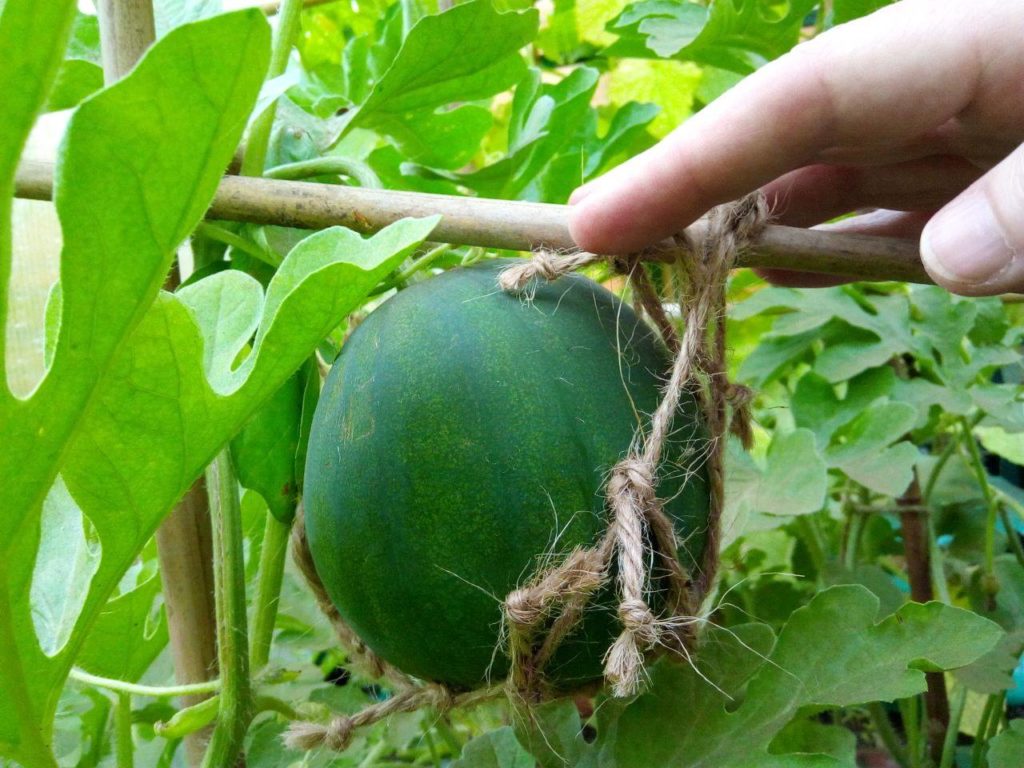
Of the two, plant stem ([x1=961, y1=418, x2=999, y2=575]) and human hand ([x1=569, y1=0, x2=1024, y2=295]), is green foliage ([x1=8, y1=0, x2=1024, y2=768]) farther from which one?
human hand ([x1=569, y1=0, x2=1024, y2=295])

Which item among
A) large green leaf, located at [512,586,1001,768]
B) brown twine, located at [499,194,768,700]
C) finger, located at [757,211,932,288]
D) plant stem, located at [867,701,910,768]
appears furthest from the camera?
plant stem, located at [867,701,910,768]

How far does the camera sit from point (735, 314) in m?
1.13

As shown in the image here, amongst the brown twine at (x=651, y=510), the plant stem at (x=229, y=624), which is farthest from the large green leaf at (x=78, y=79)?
the brown twine at (x=651, y=510)

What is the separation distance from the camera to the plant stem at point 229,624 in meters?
0.62

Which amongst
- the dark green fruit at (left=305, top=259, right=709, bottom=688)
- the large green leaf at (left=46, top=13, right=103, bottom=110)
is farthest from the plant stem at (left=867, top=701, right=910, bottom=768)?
the large green leaf at (left=46, top=13, right=103, bottom=110)

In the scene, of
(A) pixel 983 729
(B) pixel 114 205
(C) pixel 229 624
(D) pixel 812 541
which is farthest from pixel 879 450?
(B) pixel 114 205

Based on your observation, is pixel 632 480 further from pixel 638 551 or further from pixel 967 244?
pixel 967 244

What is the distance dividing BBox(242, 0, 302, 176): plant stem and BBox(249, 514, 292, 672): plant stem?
266mm

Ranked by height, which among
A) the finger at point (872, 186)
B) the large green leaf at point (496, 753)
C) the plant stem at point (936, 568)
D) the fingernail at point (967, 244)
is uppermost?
the fingernail at point (967, 244)

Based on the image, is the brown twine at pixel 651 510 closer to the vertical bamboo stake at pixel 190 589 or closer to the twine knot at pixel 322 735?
the twine knot at pixel 322 735

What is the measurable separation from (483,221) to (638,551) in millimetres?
209

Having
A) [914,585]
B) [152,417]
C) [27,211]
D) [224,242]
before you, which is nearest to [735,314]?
[914,585]

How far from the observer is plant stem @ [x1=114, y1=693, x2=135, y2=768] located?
683 millimetres

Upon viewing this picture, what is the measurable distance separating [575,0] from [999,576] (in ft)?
3.65
